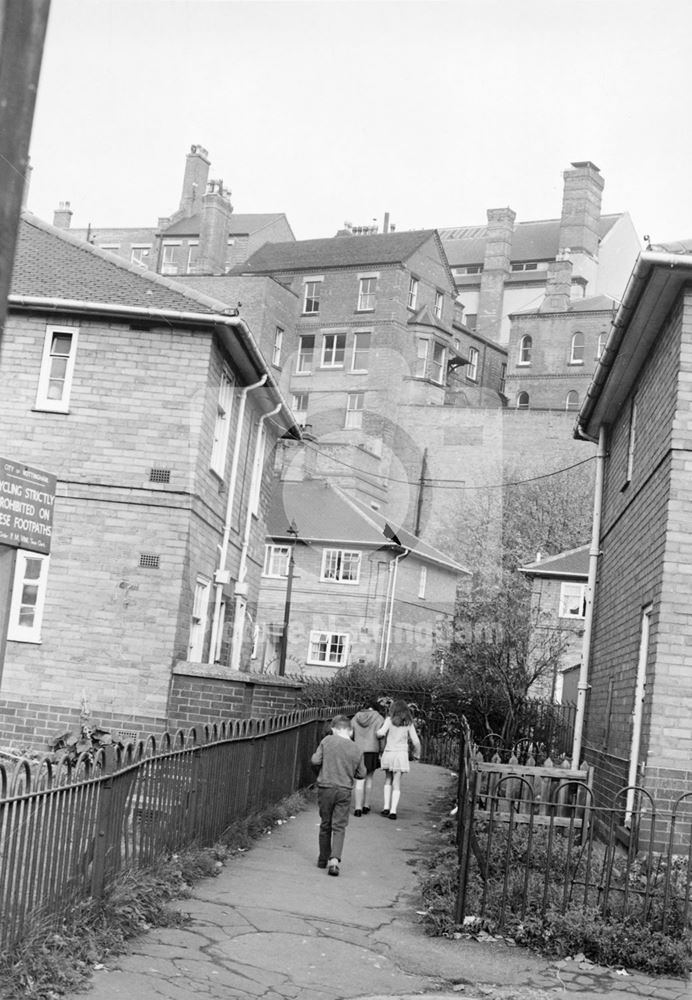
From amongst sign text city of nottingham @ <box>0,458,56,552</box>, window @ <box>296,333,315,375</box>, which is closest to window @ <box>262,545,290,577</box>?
window @ <box>296,333,315,375</box>

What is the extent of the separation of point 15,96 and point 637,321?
10.6 meters

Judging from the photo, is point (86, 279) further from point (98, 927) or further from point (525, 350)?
point (525, 350)

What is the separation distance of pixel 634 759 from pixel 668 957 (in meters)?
3.94

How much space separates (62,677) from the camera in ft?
56.9

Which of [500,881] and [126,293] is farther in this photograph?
[126,293]

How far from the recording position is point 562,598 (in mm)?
40625

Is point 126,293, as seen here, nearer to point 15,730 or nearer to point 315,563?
point 15,730

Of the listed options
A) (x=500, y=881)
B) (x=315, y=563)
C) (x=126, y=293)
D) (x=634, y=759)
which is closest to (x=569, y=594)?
(x=315, y=563)

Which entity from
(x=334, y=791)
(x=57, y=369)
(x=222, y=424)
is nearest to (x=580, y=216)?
(x=222, y=424)

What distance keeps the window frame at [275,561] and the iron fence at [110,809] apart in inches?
1328

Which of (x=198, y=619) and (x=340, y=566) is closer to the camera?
(x=198, y=619)

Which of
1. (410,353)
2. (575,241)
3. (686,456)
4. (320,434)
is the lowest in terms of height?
(686,456)

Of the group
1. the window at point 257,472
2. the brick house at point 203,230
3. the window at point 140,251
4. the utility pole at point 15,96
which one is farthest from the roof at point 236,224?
the utility pole at point 15,96

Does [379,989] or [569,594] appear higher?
[569,594]
